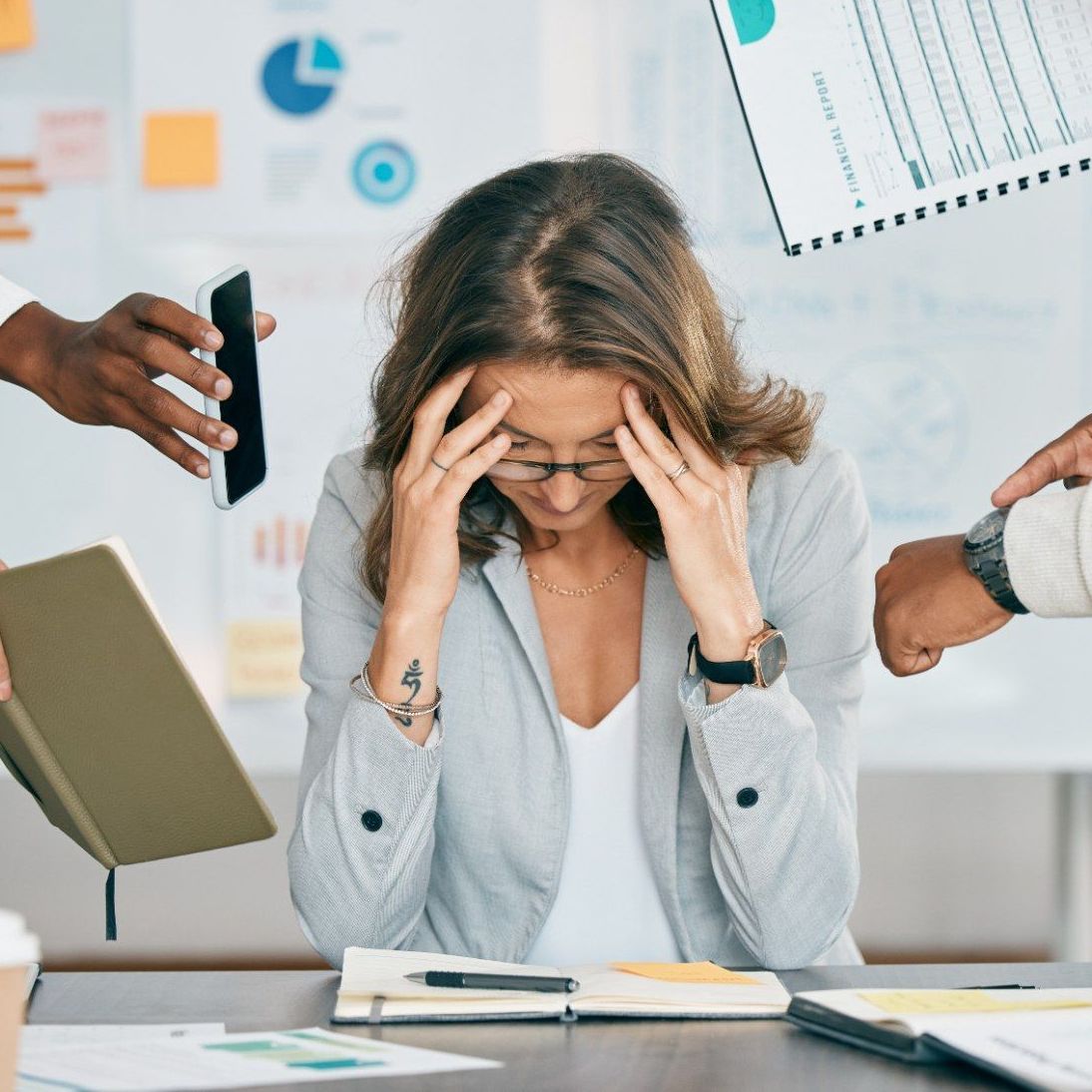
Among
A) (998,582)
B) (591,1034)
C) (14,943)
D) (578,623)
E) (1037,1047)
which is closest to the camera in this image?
(14,943)

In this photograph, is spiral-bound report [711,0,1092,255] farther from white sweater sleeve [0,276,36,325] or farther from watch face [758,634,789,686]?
white sweater sleeve [0,276,36,325]

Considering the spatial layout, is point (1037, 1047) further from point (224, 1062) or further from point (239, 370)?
point (239, 370)

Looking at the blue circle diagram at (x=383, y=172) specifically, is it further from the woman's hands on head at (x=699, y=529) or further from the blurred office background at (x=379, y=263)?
the woman's hands on head at (x=699, y=529)

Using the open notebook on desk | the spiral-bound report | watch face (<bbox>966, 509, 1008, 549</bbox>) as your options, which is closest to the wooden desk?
the open notebook on desk

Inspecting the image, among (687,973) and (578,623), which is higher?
(578,623)

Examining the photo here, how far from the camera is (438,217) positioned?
5.06 ft

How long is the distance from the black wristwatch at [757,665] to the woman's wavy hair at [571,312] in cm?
21

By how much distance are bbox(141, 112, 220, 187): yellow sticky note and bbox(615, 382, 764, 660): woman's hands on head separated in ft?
4.53

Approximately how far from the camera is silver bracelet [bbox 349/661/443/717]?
1364 millimetres

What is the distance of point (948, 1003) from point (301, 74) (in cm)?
201

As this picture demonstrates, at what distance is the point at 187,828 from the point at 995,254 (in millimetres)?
1845

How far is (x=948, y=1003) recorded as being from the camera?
3.27 feet

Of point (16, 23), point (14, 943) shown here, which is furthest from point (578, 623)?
point (16, 23)

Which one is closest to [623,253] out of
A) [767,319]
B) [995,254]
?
[767,319]
